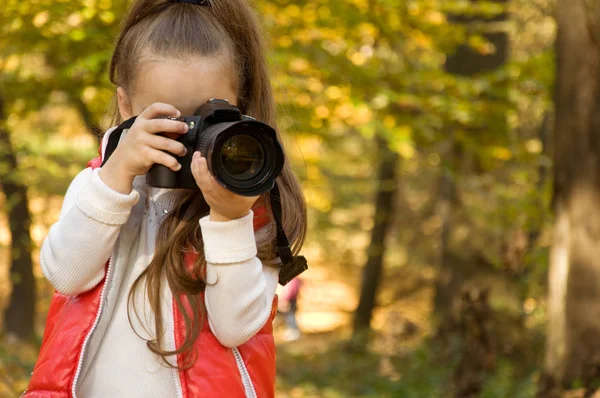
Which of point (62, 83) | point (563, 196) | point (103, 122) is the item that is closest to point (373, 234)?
point (62, 83)

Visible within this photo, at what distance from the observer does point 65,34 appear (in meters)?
5.60

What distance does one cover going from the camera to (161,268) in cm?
162

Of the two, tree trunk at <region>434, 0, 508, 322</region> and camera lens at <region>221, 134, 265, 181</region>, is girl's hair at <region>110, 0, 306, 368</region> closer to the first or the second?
camera lens at <region>221, 134, 265, 181</region>

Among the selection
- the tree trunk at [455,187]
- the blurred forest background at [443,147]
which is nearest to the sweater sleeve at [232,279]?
the blurred forest background at [443,147]

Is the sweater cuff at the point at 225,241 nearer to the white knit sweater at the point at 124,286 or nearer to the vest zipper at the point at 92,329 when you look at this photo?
the white knit sweater at the point at 124,286

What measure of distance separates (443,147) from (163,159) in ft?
24.2

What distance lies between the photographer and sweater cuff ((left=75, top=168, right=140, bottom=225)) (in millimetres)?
1552

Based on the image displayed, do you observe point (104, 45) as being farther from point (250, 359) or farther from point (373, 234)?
point (373, 234)

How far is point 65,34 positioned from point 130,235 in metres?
4.28

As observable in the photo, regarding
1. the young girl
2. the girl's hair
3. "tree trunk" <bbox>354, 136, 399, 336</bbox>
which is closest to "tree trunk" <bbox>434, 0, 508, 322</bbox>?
"tree trunk" <bbox>354, 136, 399, 336</bbox>

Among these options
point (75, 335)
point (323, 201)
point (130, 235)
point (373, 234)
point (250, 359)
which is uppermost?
point (130, 235)

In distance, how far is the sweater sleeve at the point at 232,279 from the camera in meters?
1.55

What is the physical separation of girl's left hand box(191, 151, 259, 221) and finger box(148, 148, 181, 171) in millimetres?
40

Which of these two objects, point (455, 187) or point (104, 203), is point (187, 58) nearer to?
point (104, 203)
